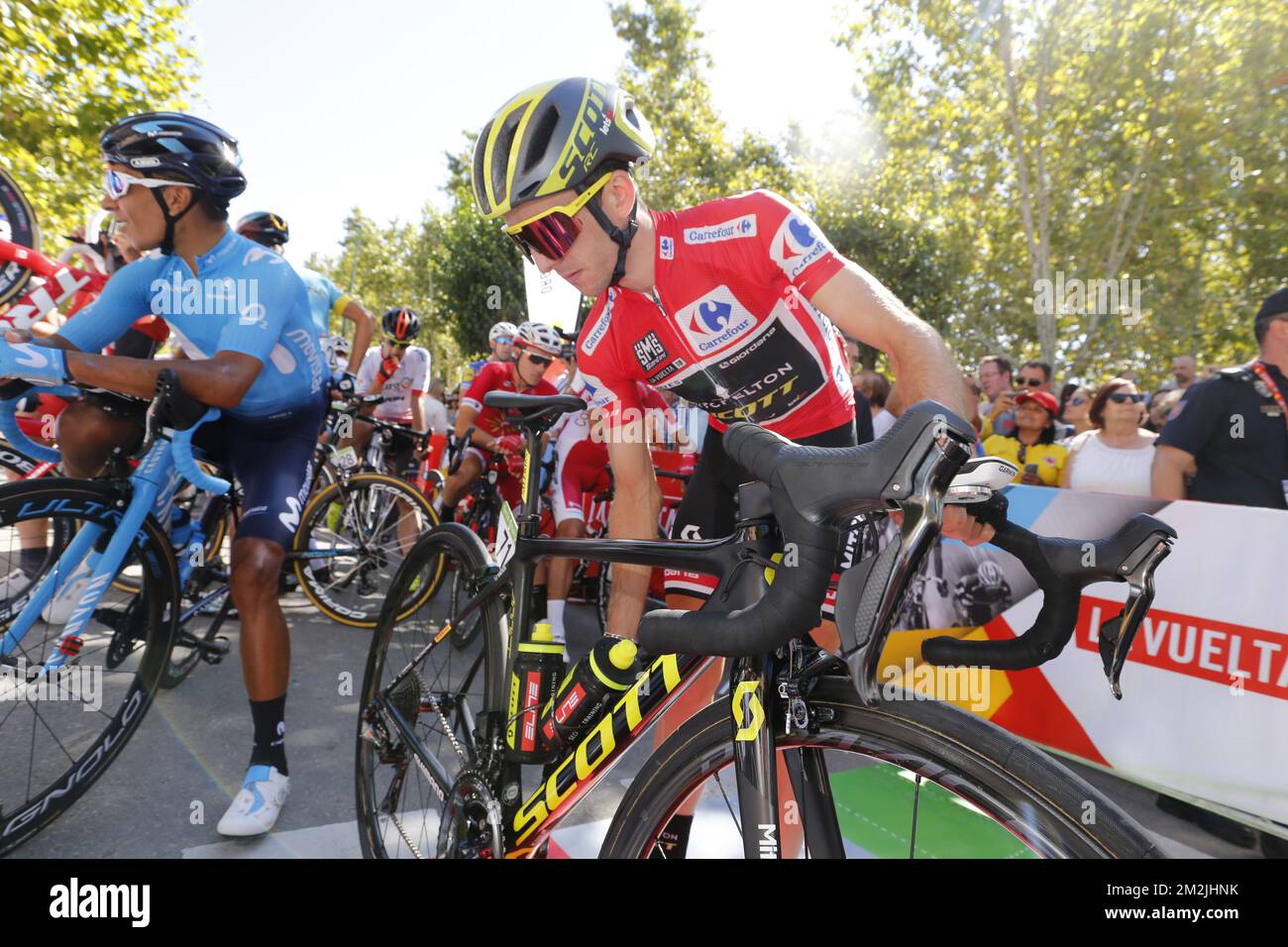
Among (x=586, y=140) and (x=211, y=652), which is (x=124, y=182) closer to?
(x=586, y=140)

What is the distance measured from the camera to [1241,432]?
388 centimetres

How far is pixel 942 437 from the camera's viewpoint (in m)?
0.95

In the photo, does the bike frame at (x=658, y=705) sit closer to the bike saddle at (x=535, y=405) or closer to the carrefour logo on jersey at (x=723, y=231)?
the bike saddle at (x=535, y=405)

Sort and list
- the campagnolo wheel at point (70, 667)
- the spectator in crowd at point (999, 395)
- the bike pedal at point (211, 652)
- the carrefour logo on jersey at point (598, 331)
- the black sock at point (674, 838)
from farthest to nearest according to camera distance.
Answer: the spectator in crowd at point (999, 395), the bike pedal at point (211, 652), the campagnolo wheel at point (70, 667), the carrefour logo on jersey at point (598, 331), the black sock at point (674, 838)

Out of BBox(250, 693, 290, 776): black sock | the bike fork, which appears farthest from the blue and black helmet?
the bike fork

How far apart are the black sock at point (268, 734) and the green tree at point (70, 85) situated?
8.91m

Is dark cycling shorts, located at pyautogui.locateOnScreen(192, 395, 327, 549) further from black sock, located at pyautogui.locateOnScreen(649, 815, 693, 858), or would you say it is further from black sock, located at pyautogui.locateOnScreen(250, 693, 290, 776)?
black sock, located at pyautogui.locateOnScreen(649, 815, 693, 858)

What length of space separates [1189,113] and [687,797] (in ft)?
72.8

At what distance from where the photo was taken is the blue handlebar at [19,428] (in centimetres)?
273

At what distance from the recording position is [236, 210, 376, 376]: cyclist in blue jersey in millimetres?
5910

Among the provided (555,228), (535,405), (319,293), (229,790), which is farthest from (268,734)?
(319,293)

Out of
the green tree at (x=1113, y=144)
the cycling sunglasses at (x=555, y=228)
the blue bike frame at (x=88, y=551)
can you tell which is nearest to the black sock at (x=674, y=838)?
the cycling sunglasses at (x=555, y=228)

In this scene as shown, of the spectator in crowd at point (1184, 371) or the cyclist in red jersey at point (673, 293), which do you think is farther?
the spectator in crowd at point (1184, 371)

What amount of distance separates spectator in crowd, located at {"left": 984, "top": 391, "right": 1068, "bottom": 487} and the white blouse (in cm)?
76
